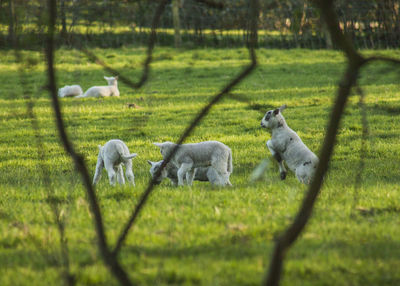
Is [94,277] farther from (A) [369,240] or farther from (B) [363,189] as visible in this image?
(B) [363,189]

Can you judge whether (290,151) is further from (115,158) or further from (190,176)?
(115,158)

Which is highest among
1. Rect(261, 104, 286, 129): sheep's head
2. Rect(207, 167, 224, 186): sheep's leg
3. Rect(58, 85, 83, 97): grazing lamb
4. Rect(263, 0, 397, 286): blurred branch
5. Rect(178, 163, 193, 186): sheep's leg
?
Rect(263, 0, 397, 286): blurred branch

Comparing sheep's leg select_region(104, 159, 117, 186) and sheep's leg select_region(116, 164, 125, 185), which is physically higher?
sheep's leg select_region(104, 159, 117, 186)

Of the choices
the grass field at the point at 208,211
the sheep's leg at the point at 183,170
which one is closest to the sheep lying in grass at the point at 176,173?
the grass field at the point at 208,211

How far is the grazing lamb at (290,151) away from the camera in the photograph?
7.06 meters

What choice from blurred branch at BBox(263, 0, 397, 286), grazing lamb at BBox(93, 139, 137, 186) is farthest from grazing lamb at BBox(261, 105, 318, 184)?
blurred branch at BBox(263, 0, 397, 286)

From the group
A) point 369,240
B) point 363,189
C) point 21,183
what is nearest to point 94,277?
point 369,240

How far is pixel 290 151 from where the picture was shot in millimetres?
7418

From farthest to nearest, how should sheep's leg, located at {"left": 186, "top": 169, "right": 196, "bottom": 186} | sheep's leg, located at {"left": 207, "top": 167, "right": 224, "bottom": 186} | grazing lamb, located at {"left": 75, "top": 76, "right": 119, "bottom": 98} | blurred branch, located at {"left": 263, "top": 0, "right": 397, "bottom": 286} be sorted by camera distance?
grazing lamb, located at {"left": 75, "top": 76, "right": 119, "bottom": 98} → sheep's leg, located at {"left": 186, "top": 169, "right": 196, "bottom": 186} → sheep's leg, located at {"left": 207, "top": 167, "right": 224, "bottom": 186} → blurred branch, located at {"left": 263, "top": 0, "right": 397, "bottom": 286}

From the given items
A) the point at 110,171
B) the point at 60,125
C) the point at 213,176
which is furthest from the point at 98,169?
the point at 60,125

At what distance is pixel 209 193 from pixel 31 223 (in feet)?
7.03

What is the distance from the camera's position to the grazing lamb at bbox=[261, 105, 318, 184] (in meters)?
7.06

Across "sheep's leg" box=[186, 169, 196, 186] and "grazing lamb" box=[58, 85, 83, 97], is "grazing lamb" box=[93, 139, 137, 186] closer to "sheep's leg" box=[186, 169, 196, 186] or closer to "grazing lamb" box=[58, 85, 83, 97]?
"sheep's leg" box=[186, 169, 196, 186]

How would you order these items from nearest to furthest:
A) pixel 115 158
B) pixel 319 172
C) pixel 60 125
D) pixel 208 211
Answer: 1. pixel 319 172
2. pixel 60 125
3. pixel 208 211
4. pixel 115 158
